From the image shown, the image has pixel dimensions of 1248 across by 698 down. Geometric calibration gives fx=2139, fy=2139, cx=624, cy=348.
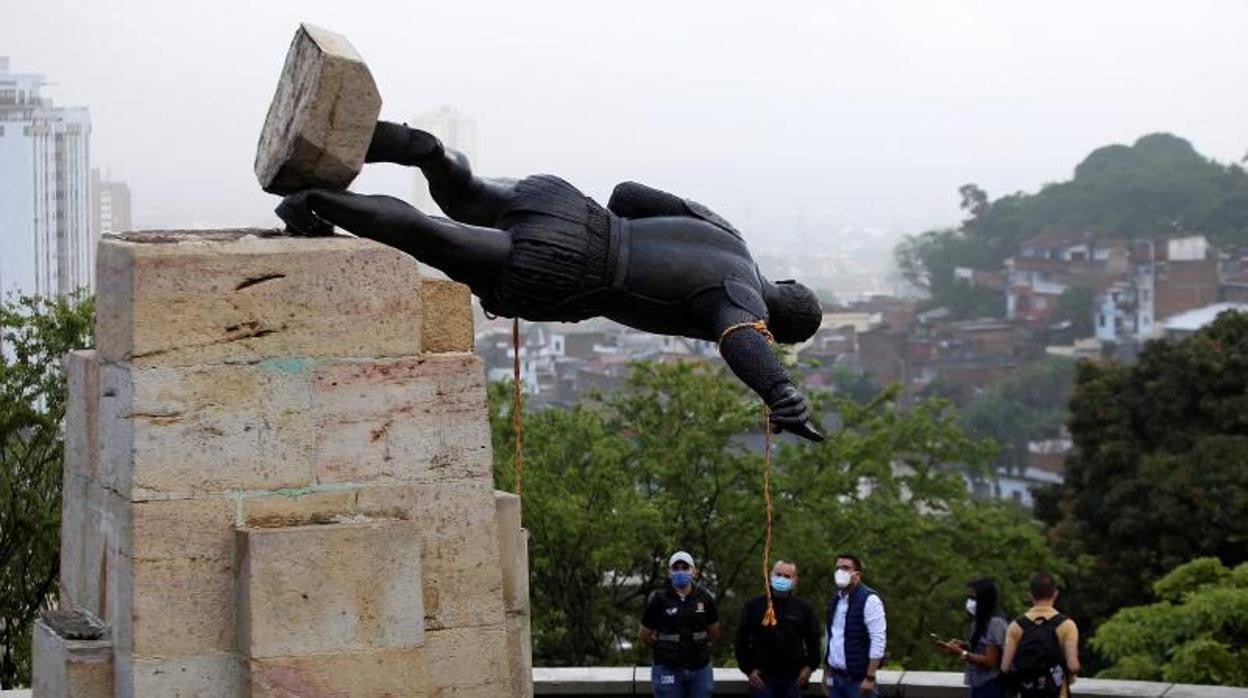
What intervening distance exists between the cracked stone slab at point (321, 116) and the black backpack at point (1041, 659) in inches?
181

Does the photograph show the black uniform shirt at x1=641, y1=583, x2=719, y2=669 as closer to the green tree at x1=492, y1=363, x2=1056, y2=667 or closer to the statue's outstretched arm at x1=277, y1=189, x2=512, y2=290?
the statue's outstretched arm at x1=277, y1=189, x2=512, y2=290

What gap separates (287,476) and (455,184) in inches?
56.8

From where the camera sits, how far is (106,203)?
62.4m

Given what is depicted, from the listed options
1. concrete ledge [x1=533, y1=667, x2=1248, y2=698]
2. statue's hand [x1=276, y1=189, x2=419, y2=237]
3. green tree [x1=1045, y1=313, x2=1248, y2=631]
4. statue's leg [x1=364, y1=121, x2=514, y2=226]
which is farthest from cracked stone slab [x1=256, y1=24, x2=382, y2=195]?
green tree [x1=1045, y1=313, x2=1248, y2=631]

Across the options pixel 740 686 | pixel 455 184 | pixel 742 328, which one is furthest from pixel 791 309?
pixel 740 686

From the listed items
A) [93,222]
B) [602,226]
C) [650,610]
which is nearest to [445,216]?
[602,226]

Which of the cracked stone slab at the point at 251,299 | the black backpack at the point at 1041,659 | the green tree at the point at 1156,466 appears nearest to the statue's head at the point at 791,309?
the cracked stone slab at the point at 251,299

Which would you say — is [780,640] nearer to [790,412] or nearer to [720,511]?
[790,412]

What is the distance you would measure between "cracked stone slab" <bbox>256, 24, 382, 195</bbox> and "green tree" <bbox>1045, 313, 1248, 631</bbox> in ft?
66.5

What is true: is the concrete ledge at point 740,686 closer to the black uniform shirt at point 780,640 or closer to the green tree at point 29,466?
the black uniform shirt at point 780,640

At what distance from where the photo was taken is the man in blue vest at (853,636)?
35.8ft

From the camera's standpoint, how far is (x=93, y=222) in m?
61.8

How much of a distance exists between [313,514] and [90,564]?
3.10 ft

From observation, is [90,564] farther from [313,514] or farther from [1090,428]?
[1090,428]
